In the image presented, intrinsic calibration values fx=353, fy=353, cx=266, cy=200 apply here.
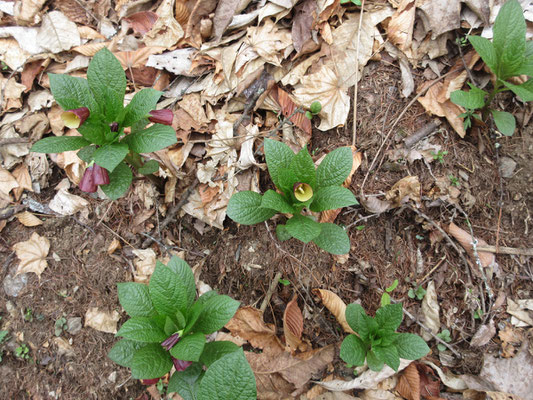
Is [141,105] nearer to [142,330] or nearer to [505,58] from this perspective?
[142,330]

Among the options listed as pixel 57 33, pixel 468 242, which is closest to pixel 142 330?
pixel 468 242

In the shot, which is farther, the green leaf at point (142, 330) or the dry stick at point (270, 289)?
the dry stick at point (270, 289)

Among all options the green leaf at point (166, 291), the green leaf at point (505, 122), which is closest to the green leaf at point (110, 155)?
the green leaf at point (166, 291)

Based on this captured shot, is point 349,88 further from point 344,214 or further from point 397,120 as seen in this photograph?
point 344,214

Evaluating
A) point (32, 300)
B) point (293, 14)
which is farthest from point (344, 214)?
point (32, 300)

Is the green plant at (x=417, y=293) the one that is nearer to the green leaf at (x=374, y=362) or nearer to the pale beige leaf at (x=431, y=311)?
the pale beige leaf at (x=431, y=311)

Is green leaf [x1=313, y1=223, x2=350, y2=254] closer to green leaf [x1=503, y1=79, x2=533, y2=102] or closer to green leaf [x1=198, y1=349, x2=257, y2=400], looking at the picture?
green leaf [x1=198, y1=349, x2=257, y2=400]

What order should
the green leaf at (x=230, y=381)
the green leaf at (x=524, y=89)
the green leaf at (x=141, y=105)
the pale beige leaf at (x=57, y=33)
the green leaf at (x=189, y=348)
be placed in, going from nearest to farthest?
the green leaf at (x=230, y=381), the green leaf at (x=189, y=348), the green leaf at (x=141, y=105), the green leaf at (x=524, y=89), the pale beige leaf at (x=57, y=33)
